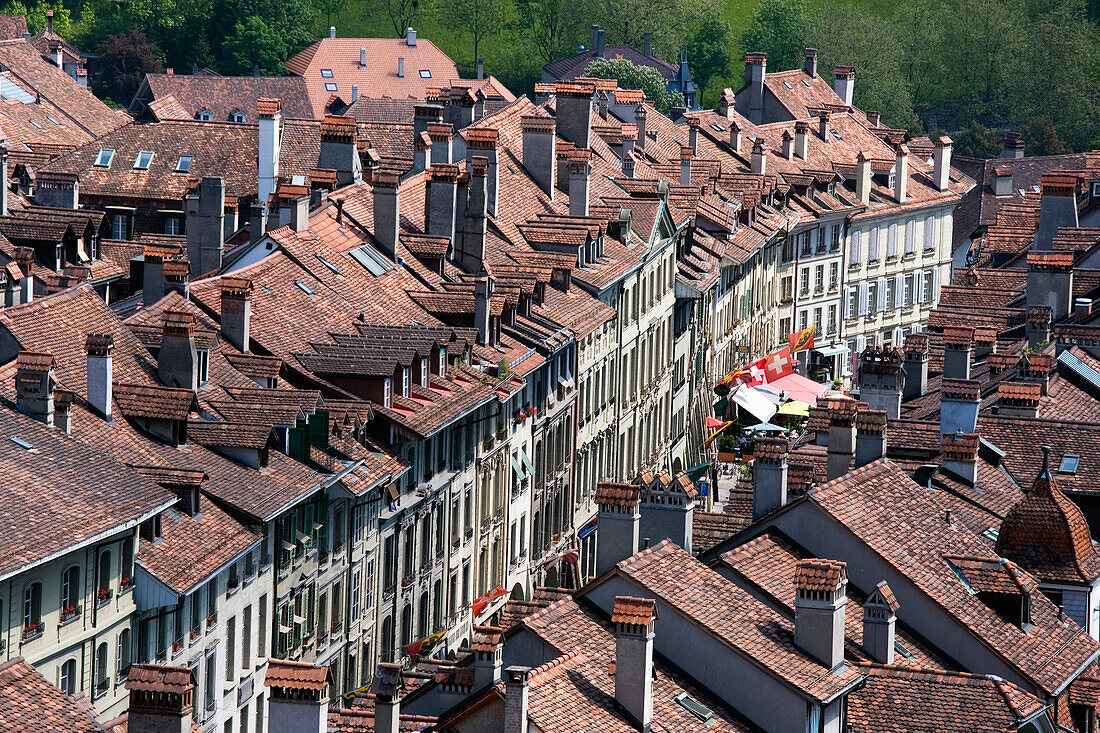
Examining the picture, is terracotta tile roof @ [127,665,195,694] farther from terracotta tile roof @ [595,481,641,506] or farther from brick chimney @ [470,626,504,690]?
terracotta tile roof @ [595,481,641,506]

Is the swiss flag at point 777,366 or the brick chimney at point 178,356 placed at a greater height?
the brick chimney at point 178,356

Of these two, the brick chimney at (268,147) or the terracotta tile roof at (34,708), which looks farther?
the brick chimney at (268,147)

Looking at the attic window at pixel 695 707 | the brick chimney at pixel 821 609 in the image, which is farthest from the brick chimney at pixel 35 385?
the brick chimney at pixel 821 609

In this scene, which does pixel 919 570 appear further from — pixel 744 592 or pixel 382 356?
pixel 382 356

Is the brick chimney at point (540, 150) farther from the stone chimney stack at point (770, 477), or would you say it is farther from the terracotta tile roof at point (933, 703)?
the terracotta tile roof at point (933, 703)

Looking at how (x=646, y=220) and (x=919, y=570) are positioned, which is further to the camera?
(x=646, y=220)

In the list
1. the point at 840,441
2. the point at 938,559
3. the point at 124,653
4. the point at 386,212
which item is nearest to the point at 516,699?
the point at 938,559

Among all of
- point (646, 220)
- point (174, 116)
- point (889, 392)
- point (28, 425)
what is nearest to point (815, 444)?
point (889, 392)
